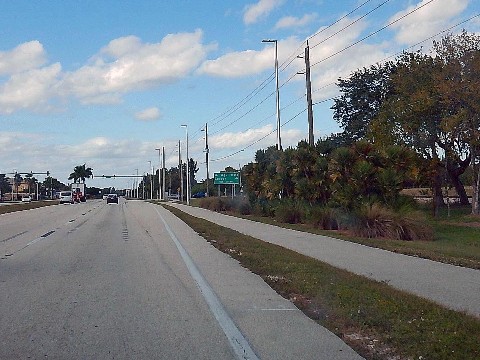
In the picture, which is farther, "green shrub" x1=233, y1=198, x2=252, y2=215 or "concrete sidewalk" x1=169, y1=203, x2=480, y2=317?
"green shrub" x1=233, y1=198, x2=252, y2=215

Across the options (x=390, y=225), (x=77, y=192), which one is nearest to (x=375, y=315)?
(x=390, y=225)

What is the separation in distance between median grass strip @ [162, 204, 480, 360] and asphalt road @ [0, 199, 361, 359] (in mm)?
345

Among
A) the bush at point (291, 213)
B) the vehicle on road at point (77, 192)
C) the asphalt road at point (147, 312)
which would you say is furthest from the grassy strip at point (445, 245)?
the vehicle on road at point (77, 192)

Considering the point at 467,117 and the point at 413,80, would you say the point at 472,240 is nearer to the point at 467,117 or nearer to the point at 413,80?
the point at 467,117

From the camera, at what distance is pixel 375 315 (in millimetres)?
10617

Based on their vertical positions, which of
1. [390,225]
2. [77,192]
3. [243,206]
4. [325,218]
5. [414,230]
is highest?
[77,192]

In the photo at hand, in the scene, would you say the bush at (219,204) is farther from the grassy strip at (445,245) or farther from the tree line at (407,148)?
the grassy strip at (445,245)

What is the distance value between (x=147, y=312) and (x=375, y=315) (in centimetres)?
342

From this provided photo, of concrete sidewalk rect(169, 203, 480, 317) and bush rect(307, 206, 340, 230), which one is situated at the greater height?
bush rect(307, 206, 340, 230)

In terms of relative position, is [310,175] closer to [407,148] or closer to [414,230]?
[407,148]

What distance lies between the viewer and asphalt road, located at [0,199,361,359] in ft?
28.6

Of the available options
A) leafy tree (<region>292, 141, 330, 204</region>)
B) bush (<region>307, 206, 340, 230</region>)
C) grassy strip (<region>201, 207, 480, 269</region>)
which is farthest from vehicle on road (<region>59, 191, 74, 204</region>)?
bush (<region>307, 206, 340, 230</region>)

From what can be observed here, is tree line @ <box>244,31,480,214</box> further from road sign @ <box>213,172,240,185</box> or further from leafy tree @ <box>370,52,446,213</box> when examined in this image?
road sign @ <box>213,172,240,185</box>

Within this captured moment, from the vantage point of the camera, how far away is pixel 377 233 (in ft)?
94.2
